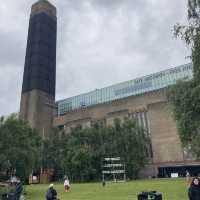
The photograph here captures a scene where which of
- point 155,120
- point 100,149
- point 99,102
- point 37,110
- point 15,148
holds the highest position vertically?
point 99,102

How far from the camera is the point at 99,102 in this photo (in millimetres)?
124875

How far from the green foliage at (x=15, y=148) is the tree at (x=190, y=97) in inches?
735

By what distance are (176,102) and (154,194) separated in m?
21.4

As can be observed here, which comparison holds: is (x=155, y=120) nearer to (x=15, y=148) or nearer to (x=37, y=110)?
(x=37, y=110)

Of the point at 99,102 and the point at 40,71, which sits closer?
the point at 99,102

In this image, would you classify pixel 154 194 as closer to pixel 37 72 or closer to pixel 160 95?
pixel 160 95

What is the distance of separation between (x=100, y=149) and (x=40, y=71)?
6296 cm

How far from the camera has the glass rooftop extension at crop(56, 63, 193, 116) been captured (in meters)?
108

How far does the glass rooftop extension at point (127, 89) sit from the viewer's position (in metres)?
108

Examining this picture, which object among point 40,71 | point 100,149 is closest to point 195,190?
point 100,149

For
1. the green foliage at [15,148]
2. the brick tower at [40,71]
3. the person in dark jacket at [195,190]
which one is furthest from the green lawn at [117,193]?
the brick tower at [40,71]

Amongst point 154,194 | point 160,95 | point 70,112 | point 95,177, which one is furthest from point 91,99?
point 154,194

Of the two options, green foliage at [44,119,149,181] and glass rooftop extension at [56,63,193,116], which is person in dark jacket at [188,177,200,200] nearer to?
green foliage at [44,119,149,181]

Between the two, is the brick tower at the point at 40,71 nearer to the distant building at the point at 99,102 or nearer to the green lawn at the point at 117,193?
the distant building at the point at 99,102
